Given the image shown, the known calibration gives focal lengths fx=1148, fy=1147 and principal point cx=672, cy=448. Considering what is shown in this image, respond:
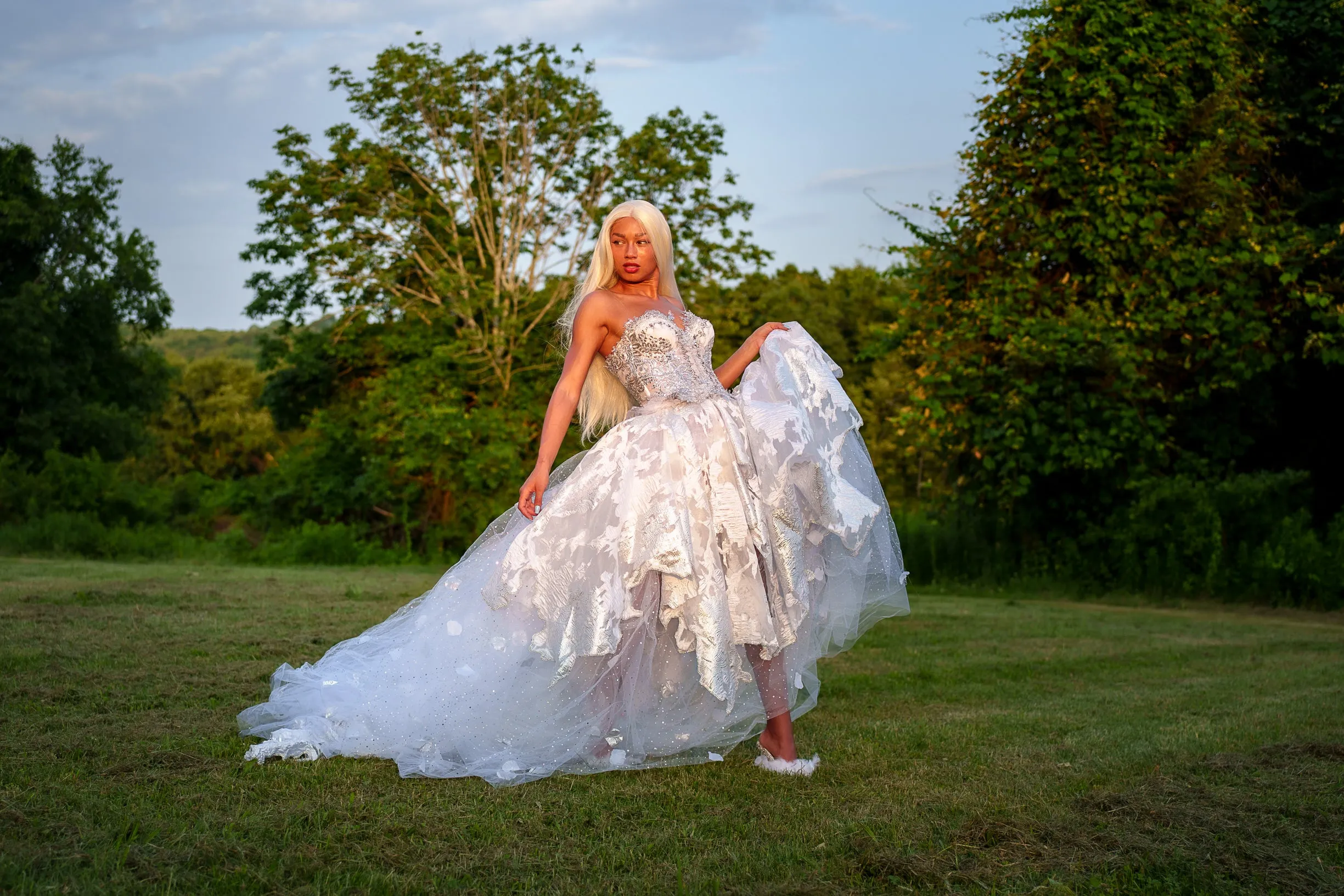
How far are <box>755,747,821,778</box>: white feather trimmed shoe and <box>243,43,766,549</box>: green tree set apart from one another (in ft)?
58.2

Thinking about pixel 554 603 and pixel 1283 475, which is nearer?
pixel 554 603

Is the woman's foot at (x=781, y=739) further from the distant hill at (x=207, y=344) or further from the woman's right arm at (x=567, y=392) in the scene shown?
the distant hill at (x=207, y=344)

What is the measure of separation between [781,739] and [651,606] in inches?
28.9

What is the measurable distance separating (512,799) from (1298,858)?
2.42m

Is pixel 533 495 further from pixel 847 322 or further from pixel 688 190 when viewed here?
pixel 847 322

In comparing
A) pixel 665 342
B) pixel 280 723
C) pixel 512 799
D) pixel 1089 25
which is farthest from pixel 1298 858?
pixel 1089 25

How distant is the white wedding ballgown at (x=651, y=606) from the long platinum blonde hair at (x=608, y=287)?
0.33 meters

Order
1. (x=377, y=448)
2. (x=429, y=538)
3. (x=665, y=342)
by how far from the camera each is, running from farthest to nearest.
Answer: (x=377, y=448) < (x=429, y=538) < (x=665, y=342)

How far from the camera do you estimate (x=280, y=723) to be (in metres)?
4.65

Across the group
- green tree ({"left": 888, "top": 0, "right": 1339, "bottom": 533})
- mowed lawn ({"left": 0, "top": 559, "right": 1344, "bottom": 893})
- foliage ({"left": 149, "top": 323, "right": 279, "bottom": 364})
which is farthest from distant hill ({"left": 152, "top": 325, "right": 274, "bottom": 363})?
mowed lawn ({"left": 0, "top": 559, "right": 1344, "bottom": 893})

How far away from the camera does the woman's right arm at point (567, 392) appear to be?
4594 millimetres

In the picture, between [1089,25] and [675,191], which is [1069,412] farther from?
[675,191]

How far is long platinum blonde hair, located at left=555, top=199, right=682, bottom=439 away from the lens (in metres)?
5.04

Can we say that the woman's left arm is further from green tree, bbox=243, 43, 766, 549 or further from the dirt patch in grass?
green tree, bbox=243, 43, 766, 549
